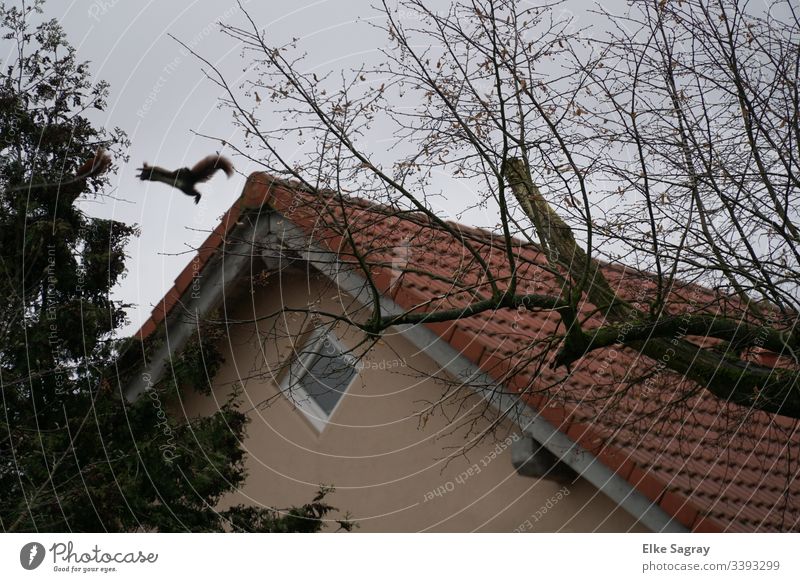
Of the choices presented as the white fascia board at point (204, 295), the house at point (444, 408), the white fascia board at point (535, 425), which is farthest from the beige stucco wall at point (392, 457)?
the white fascia board at point (204, 295)

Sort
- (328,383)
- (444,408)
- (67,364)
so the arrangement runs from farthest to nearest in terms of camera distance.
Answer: (328,383), (444,408), (67,364)

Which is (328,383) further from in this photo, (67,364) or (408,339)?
(67,364)

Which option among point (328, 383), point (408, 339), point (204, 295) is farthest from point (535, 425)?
point (204, 295)

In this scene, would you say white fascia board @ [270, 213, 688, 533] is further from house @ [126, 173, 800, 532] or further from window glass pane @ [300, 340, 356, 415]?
window glass pane @ [300, 340, 356, 415]

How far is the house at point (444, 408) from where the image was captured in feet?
13.4

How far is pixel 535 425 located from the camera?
166 inches

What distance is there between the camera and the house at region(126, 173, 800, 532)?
161 inches

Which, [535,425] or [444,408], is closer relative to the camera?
[535,425]

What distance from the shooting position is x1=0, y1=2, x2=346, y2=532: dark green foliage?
391 centimetres

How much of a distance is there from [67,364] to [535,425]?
1.99m

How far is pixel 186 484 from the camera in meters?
4.13

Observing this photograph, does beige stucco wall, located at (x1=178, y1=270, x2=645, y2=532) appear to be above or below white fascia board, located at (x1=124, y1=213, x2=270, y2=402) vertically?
below

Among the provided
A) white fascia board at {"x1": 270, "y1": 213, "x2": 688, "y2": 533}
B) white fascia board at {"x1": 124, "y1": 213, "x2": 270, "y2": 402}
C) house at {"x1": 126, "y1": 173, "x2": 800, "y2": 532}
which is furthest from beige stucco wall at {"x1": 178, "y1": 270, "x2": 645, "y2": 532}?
white fascia board at {"x1": 124, "y1": 213, "x2": 270, "y2": 402}

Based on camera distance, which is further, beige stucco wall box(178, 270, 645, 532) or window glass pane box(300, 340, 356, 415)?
window glass pane box(300, 340, 356, 415)
